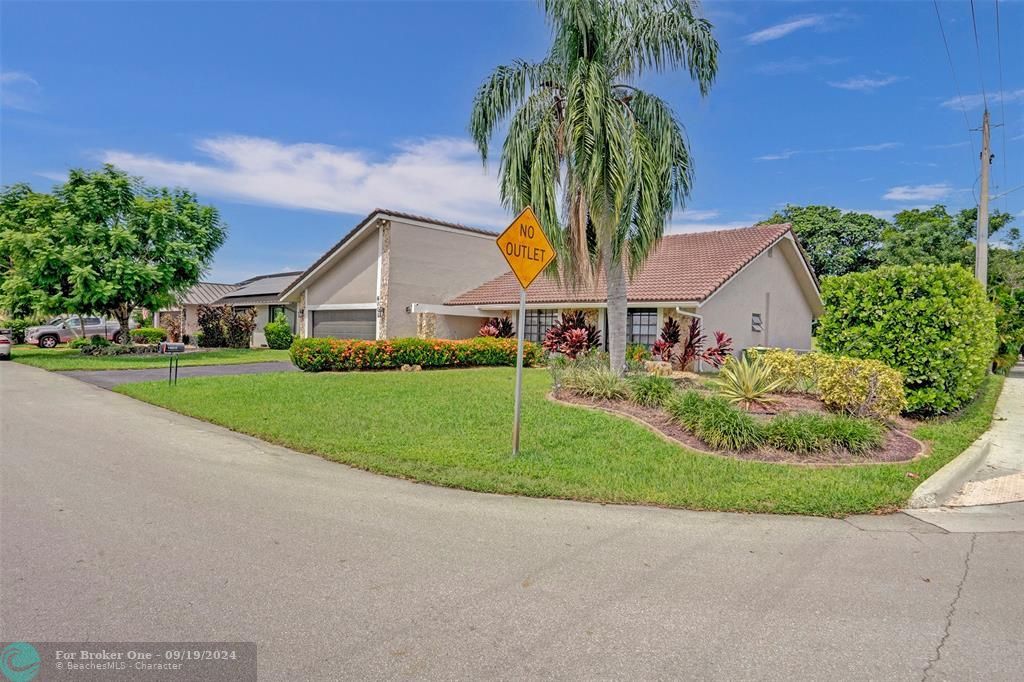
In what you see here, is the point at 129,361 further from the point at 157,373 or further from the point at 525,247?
the point at 525,247

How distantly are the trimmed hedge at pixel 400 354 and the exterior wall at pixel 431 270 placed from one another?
4.37m

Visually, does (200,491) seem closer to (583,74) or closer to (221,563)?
(221,563)

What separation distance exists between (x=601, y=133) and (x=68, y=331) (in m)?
34.7

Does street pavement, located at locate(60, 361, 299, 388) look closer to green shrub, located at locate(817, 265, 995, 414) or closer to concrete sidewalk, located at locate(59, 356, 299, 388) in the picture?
concrete sidewalk, located at locate(59, 356, 299, 388)

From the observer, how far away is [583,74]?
11.6 meters

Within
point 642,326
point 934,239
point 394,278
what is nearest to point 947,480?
point 642,326

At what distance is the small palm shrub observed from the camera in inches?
381

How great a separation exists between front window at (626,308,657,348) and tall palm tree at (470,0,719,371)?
6.98m

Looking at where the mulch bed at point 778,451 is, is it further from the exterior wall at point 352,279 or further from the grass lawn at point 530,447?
the exterior wall at point 352,279

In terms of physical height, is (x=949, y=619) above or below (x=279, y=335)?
below

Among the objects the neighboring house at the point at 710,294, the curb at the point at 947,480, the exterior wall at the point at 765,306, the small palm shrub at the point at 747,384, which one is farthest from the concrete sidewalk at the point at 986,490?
the exterior wall at the point at 765,306

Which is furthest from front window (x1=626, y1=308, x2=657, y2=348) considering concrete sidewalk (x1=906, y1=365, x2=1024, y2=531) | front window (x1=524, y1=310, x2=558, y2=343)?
concrete sidewalk (x1=906, y1=365, x2=1024, y2=531)

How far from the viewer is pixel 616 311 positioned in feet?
41.7

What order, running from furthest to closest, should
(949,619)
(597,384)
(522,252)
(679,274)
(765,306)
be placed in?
(765,306)
(679,274)
(597,384)
(522,252)
(949,619)
